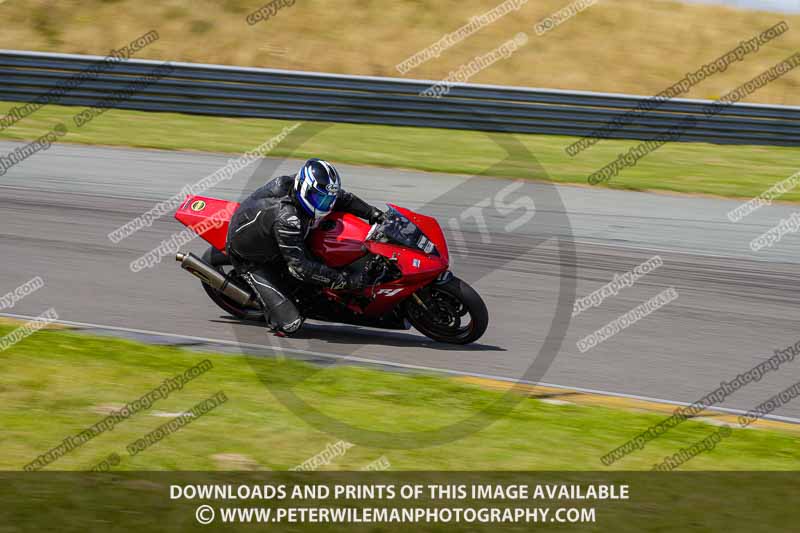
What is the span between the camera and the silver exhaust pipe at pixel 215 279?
370 inches

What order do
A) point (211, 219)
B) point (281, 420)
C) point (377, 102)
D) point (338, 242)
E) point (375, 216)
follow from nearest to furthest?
1. point (281, 420)
2. point (338, 242)
3. point (375, 216)
4. point (211, 219)
5. point (377, 102)

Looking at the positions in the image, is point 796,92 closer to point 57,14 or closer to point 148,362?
point 57,14

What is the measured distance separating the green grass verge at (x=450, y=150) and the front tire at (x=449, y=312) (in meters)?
8.57

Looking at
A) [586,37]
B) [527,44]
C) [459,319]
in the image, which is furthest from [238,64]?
[459,319]

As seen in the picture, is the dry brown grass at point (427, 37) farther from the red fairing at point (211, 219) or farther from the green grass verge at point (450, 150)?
the red fairing at point (211, 219)

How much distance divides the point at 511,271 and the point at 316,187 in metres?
4.05

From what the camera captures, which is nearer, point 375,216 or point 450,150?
point 375,216

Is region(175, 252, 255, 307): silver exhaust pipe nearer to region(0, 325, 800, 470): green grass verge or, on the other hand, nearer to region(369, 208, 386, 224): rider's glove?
region(0, 325, 800, 470): green grass verge

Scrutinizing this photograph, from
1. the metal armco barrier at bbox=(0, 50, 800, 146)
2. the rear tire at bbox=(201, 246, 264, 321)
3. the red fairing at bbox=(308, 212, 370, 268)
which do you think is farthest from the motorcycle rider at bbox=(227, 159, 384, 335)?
the metal armco barrier at bbox=(0, 50, 800, 146)

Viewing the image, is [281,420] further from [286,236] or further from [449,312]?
[449,312]

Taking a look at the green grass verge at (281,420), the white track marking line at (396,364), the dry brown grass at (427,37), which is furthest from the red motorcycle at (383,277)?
the dry brown grass at (427,37)

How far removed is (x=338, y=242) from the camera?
905cm

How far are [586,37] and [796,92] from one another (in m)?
6.27

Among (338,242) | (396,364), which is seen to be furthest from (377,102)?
(396,364)
